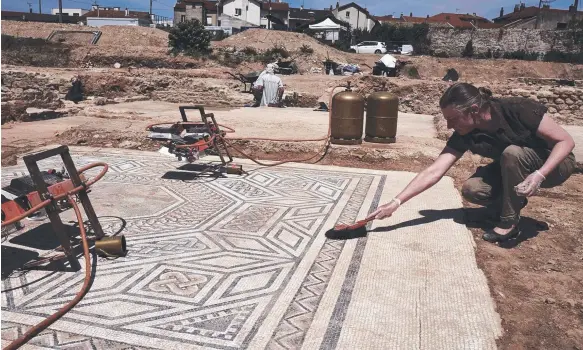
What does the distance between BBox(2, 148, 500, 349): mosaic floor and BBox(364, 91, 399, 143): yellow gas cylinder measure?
2420 mm

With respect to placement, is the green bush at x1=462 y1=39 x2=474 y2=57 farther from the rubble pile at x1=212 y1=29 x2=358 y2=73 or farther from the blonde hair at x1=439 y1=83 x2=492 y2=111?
the blonde hair at x1=439 y1=83 x2=492 y2=111

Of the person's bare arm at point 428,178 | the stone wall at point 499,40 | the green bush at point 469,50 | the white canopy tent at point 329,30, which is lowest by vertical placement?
the person's bare arm at point 428,178

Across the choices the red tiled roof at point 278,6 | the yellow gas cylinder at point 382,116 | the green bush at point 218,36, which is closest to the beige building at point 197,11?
the red tiled roof at point 278,6

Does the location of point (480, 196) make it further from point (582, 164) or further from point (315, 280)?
point (582, 164)

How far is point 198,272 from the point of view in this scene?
2797 mm

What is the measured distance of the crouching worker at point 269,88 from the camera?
399 inches

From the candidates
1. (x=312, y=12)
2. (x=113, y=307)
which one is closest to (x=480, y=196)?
(x=113, y=307)

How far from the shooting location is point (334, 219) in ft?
12.5

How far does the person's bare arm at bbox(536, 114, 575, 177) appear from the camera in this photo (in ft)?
9.41

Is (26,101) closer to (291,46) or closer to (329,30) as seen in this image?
(291,46)

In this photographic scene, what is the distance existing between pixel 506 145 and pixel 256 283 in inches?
78.0

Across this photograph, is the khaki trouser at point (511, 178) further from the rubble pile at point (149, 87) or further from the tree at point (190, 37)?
the tree at point (190, 37)

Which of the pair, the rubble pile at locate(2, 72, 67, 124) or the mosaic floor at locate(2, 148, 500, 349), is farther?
the rubble pile at locate(2, 72, 67, 124)

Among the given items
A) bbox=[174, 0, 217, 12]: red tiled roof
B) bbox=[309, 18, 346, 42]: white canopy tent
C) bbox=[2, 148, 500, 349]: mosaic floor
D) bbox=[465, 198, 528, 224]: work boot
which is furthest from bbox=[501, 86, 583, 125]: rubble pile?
bbox=[174, 0, 217, 12]: red tiled roof
